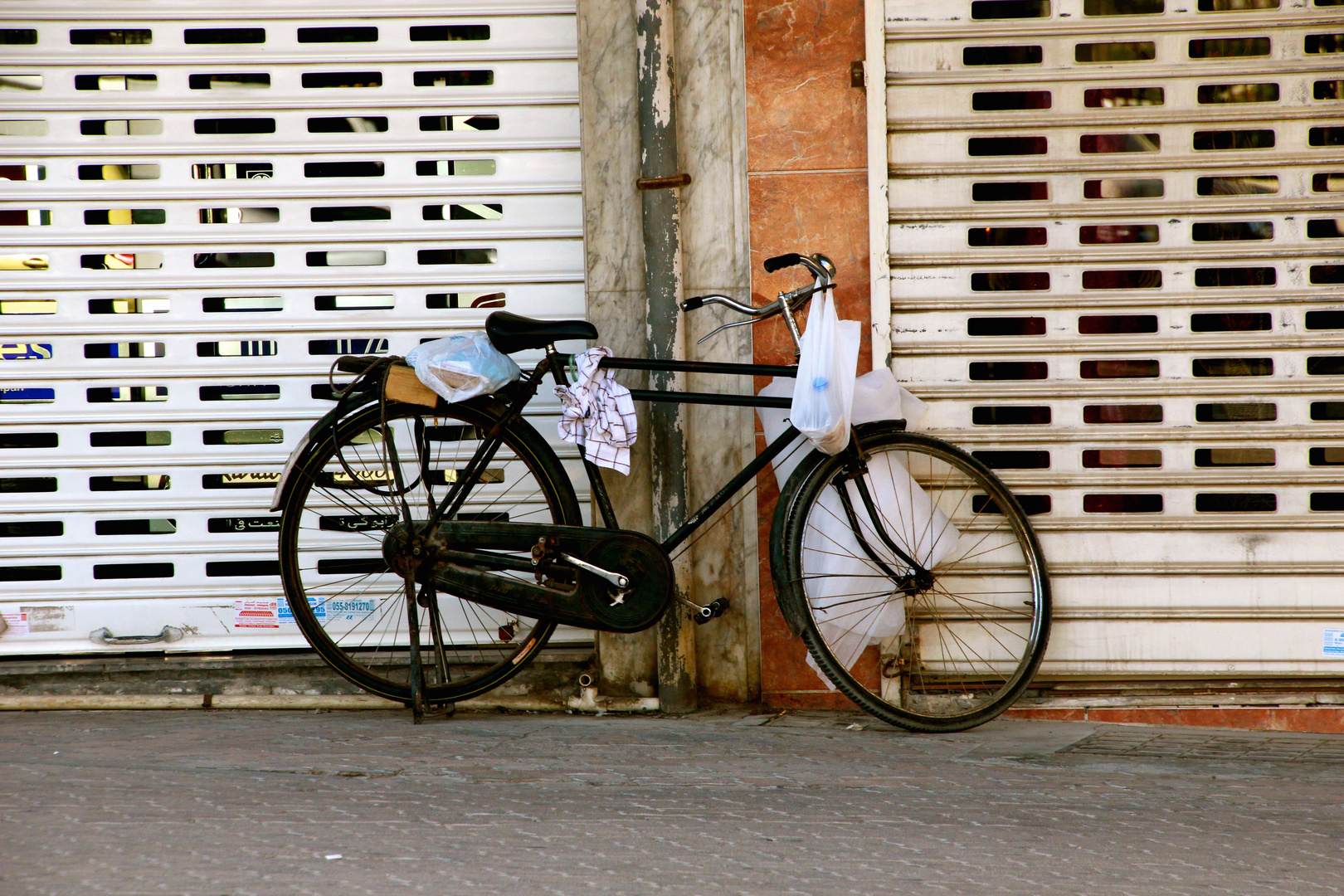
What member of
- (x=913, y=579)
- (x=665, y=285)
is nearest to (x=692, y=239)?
(x=665, y=285)

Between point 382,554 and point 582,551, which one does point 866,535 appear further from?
point 382,554

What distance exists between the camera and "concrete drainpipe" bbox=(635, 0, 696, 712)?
3.96 metres

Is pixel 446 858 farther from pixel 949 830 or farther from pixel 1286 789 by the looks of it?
pixel 1286 789

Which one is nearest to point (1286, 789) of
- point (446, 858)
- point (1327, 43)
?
point (446, 858)

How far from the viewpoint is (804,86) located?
4102 mm

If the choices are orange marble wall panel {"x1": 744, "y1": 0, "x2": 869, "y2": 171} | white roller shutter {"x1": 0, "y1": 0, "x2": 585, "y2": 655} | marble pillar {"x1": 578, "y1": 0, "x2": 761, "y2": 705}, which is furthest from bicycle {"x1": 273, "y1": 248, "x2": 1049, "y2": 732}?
orange marble wall panel {"x1": 744, "y1": 0, "x2": 869, "y2": 171}

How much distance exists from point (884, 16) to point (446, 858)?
3518 mm

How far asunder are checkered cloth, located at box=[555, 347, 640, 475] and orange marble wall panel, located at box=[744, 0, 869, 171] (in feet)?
3.72

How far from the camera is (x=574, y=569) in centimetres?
374

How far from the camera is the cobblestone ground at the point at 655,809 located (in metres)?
2.49

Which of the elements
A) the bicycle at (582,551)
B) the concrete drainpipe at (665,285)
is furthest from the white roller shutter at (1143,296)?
the concrete drainpipe at (665,285)

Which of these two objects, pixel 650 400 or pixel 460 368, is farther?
pixel 650 400

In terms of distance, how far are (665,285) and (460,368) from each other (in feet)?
2.95

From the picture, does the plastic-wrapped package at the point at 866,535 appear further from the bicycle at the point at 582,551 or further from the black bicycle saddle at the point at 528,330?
the black bicycle saddle at the point at 528,330
